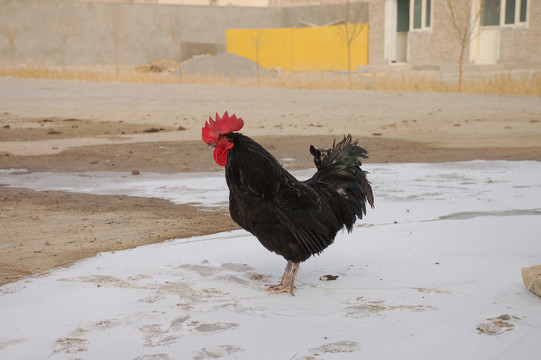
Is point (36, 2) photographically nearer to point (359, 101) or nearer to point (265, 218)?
point (359, 101)

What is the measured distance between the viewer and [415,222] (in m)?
6.45

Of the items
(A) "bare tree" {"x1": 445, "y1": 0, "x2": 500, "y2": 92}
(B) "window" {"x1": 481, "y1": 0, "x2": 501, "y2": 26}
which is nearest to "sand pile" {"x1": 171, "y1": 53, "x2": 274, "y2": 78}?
(A) "bare tree" {"x1": 445, "y1": 0, "x2": 500, "y2": 92}

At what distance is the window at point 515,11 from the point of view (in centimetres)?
2721

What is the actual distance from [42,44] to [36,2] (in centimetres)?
282

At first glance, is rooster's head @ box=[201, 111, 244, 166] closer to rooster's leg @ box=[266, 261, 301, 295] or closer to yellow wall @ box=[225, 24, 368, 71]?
rooster's leg @ box=[266, 261, 301, 295]

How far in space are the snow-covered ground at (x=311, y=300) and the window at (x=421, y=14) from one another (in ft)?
83.0

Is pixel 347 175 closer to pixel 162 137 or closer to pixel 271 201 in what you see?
pixel 271 201

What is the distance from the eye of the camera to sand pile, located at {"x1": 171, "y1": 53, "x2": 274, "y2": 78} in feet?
109

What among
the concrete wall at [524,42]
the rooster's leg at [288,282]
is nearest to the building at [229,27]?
the concrete wall at [524,42]

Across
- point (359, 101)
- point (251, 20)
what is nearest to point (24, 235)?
point (359, 101)

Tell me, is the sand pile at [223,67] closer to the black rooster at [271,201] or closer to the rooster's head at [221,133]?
the black rooster at [271,201]

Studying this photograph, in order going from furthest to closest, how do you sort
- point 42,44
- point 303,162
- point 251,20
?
1. point 251,20
2. point 42,44
3. point 303,162

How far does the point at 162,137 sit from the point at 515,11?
62.2ft

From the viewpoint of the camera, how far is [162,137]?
13.9 metres
